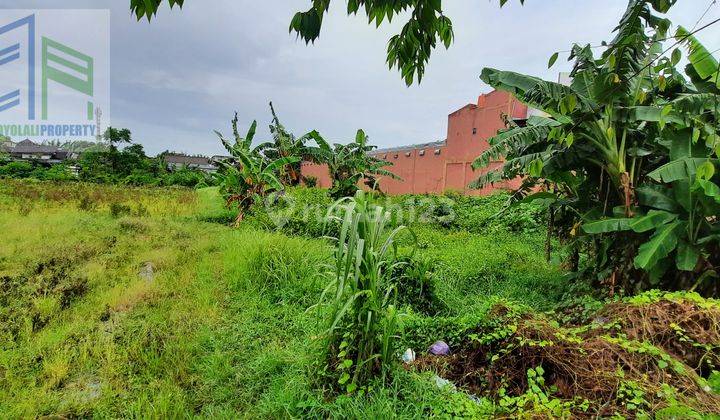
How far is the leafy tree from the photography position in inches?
50.4

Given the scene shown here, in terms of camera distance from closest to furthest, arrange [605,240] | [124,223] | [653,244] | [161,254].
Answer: [653,244], [605,240], [161,254], [124,223]

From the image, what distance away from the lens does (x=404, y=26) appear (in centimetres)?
152

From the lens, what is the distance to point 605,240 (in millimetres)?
3551

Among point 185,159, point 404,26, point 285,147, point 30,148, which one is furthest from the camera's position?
point 30,148

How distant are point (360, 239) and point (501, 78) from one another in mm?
2953

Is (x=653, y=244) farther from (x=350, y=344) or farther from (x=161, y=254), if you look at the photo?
(x=161, y=254)

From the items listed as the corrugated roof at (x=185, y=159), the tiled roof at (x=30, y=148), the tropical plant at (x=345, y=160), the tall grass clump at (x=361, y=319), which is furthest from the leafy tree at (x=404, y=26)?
the tiled roof at (x=30, y=148)

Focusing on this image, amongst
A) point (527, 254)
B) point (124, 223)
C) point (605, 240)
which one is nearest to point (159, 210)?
point (124, 223)

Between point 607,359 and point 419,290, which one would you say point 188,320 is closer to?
point 419,290

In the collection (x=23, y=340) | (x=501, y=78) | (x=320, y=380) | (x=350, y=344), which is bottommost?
(x=23, y=340)

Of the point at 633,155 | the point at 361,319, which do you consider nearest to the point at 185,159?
the point at 633,155

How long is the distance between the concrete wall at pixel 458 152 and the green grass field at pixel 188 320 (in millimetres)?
5190

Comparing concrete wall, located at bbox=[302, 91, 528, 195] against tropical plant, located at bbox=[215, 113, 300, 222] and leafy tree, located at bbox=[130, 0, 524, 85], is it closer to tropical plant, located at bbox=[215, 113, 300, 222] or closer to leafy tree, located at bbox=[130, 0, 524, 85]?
tropical plant, located at bbox=[215, 113, 300, 222]

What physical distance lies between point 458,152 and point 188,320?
10.2 m
